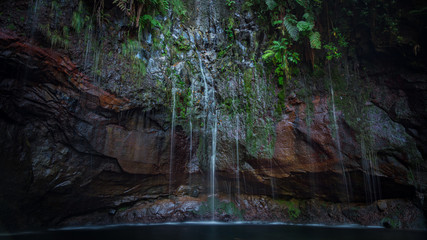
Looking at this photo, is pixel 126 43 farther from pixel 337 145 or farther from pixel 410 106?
pixel 410 106

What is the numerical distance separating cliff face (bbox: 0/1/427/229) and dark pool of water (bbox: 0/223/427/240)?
23.2 inches

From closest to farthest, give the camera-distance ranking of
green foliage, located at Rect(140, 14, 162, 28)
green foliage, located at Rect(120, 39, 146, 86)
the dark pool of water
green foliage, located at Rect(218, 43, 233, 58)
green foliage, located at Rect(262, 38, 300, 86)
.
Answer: the dark pool of water
green foliage, located at Rect(120, 39, 146, 86)
green foliage, located at Rect(140, 14, 162, 28)
green foliage, located at Rect(262, 38, 300, 86)
green foliage, located at Rect(218, 43, 233, 58)

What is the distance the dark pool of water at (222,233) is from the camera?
498 cm

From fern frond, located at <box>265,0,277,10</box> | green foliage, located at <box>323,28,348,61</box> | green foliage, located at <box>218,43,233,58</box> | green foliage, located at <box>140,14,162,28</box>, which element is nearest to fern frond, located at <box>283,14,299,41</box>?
fern frond, located at <box>265,0,277,10</box>

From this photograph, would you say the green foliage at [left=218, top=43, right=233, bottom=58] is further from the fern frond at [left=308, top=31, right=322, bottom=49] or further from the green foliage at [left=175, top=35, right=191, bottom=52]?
the fern frond at [left=308, top=31, right=322, bottom=49]

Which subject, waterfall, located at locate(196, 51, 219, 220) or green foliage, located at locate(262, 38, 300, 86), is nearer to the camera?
green foliage, located at locate(262, 38, 300, 86)

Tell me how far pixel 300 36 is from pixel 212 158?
201 inches

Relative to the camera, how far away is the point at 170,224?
21.5 feet

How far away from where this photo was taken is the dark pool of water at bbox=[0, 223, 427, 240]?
16.3ft

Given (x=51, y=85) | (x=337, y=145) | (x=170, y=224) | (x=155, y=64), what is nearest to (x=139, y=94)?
(x=155, y=64)

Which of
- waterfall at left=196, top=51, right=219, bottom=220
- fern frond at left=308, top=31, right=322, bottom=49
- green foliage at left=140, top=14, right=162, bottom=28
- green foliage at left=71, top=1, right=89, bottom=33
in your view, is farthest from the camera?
waterfall at left=196, top=51, right=219, bottom=220

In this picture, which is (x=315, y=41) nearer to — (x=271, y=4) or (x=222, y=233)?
(x=271, y=4)

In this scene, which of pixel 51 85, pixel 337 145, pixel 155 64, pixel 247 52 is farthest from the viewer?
pixel 247 52

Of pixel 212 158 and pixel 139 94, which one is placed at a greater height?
pixel 139 94
